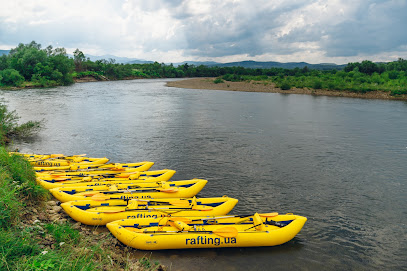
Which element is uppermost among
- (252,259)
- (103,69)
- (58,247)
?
(103,69)

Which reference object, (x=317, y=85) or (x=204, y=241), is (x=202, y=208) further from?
(x=317, y=85)

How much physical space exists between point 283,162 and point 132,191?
9.39 metres

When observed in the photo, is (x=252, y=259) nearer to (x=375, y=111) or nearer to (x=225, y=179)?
(x=225, y=179)

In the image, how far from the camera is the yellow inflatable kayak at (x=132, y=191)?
1024 cm

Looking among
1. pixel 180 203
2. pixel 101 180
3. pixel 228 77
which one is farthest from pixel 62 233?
pixel 228 77

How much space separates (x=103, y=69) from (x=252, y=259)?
10123 cm

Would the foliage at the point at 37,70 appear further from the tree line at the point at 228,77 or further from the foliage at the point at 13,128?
the foliage at the point at 13,128

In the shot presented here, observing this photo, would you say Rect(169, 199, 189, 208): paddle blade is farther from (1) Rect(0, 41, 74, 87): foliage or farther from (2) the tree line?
(1) Rect(0, 41, 74, 87): foliage

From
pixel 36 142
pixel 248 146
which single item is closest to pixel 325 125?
pixel 248 146

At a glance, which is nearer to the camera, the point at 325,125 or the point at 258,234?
the point at 258,234

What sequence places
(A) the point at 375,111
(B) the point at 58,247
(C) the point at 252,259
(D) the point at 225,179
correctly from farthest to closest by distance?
(A) the point at 375,111 < (D) the point at 225,179 < (C) the point at 252,259 < (B) the point at 58,247

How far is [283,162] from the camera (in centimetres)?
1661

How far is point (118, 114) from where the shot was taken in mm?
31359

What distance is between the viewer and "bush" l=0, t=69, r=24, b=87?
57.7 meters
